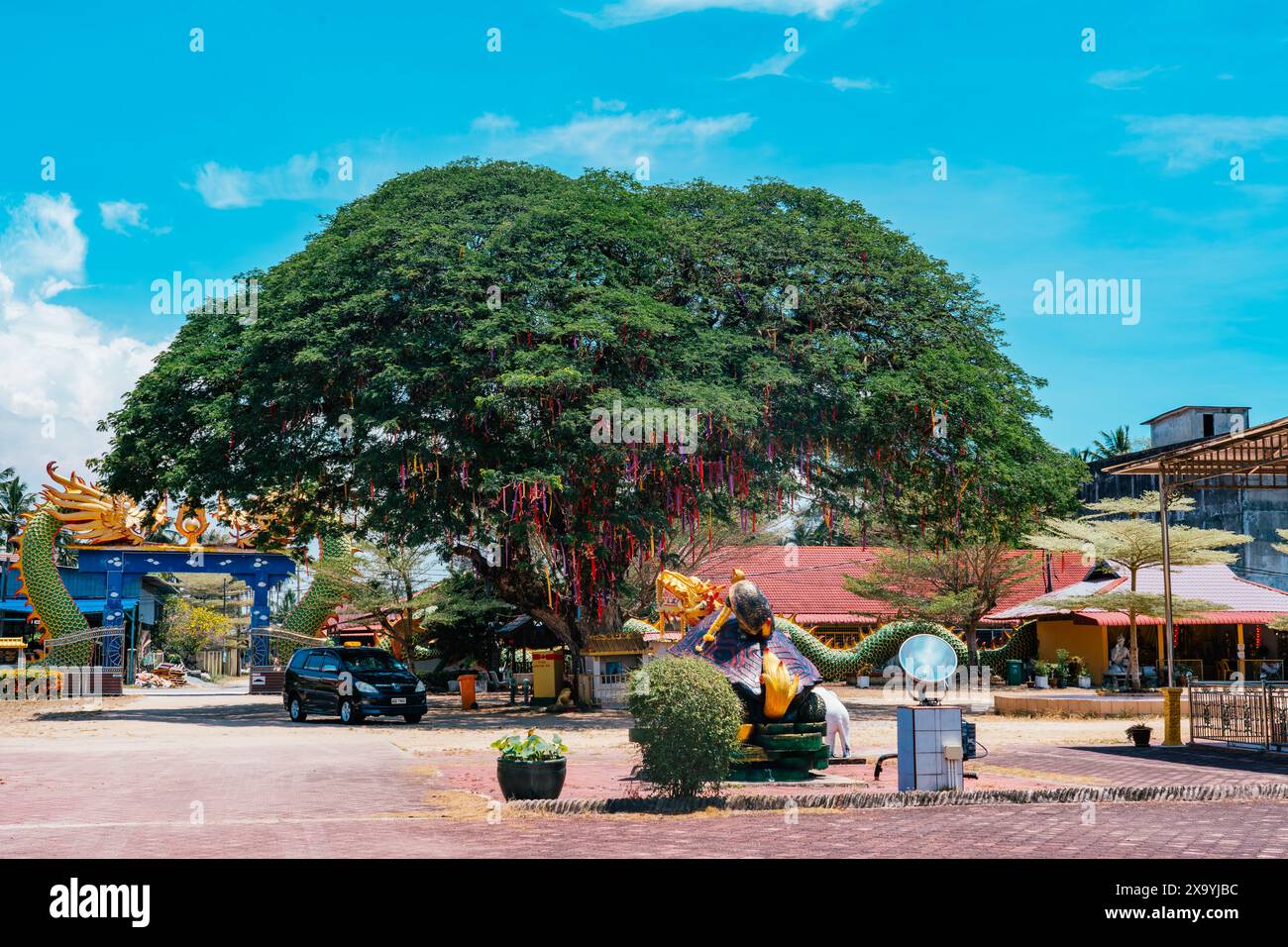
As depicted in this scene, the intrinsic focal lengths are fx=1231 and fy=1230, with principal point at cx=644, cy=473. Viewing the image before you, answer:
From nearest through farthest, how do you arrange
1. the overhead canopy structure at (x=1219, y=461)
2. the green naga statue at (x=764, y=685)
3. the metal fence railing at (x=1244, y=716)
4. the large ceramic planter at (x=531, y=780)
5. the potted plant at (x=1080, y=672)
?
the large ceramic planter at (x=531, y=780) → the green naga statue at (x=764, y=685) → the metal fence railing at (x=1244, y=716) → the overhead canopy structure at (x=1219, y=461) → the potted plant at (x=1080, y=672)

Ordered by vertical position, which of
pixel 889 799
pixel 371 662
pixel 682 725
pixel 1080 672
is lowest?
pixel 1080 672

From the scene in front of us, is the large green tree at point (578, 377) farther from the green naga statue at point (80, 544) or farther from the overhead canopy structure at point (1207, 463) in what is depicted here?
the green naga statue at point (80, 544)

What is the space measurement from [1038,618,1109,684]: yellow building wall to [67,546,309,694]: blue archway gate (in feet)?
86.1

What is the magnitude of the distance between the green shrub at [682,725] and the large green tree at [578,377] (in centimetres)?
1336

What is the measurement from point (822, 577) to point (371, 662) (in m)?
27.1

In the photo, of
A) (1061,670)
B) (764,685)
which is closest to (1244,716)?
(764,685)

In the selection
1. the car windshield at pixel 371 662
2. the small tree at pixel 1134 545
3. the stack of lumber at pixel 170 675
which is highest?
the small tree at pixel 1134 545

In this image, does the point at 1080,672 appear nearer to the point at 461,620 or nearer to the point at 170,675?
the point at 461,620

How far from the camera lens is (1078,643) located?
4428 cm

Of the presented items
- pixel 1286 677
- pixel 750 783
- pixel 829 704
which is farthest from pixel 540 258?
pixel 1286 677

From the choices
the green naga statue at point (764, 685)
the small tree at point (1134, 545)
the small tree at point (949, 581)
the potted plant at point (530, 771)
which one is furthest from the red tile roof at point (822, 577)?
the potted plant at point (530, 771)

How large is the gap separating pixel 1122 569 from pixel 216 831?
120 ft

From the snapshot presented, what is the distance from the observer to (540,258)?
27.4m

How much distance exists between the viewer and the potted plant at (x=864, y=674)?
42312 millimetres
